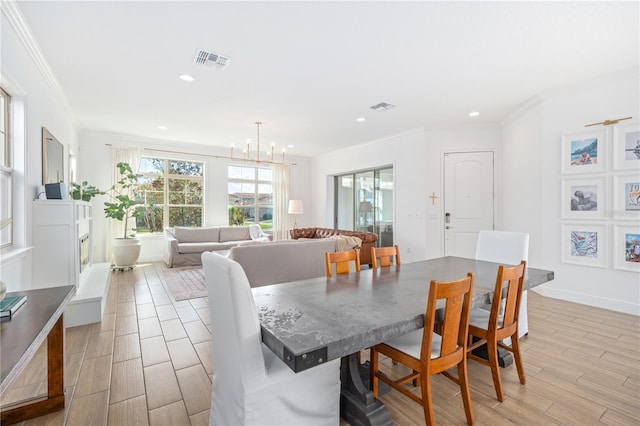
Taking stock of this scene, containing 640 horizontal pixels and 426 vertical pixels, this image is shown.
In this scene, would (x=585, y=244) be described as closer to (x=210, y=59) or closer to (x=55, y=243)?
(x=210, y=59)

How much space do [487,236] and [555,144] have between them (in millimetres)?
2105

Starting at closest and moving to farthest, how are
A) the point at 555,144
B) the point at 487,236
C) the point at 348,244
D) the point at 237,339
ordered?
the point at 237,339
the point at 487,236
the point at 555,144
the point at 348,244

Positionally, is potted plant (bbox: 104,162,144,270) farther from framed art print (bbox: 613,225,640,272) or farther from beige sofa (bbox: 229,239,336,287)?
framed art print (bbox: 613,225,640,272)

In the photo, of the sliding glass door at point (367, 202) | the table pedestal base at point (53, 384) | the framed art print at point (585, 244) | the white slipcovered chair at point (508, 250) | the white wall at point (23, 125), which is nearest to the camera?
the table pedestal base at point (53, 384)

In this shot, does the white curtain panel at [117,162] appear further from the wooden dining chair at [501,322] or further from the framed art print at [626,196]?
the framed art print at [626,196]

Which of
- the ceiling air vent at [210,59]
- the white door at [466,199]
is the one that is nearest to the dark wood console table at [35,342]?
the ceiling air vent at [210,59]

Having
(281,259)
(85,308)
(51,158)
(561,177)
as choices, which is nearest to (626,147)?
(561,177)

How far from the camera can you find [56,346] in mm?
1771

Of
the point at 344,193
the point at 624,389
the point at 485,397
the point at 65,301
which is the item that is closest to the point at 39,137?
the point at 65,301

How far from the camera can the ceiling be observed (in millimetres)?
2270

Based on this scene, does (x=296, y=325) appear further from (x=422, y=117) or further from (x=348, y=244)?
(x=422, y=117)

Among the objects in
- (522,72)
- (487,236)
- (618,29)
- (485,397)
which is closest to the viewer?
(485,397)

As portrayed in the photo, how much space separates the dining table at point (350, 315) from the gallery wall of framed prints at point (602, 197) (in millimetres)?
2102

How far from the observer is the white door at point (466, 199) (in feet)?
16.9
